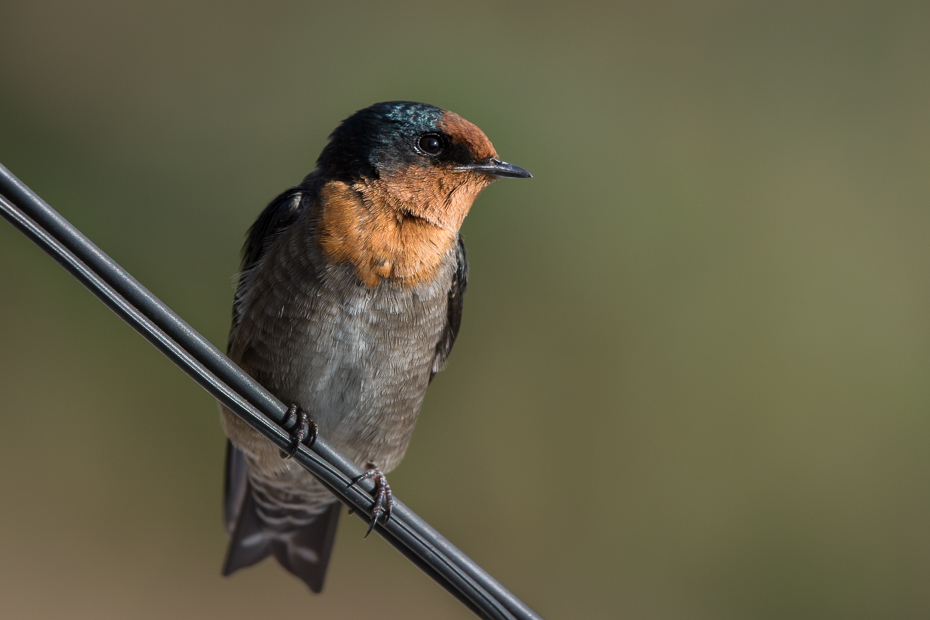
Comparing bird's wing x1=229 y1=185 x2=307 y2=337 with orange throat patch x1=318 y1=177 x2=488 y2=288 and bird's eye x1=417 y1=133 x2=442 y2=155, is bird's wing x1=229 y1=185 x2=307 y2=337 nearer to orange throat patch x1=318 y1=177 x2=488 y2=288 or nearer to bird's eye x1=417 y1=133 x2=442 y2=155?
orange throat patch x1=318 y1=177 x2=488 y2=288

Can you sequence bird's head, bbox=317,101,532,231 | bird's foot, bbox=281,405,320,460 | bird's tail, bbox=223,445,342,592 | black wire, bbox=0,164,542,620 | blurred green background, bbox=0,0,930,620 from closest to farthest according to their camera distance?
black wire, bbox=0,164,542,620 < bird's foot, bbox=281,405,320,460 < bird's head, bbox=317,101,532,231 < bird's tail, bbox=223,445,342,592 < blurred green background, bbox=0,0,930,620

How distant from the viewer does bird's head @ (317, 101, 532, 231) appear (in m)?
1.67

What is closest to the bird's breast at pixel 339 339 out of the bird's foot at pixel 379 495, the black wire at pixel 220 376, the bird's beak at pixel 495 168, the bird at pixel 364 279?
the bird at pixel 364 279

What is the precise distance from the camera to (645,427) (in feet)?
12.2

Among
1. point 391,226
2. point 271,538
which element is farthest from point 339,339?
point 271,538

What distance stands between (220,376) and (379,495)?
738 mm

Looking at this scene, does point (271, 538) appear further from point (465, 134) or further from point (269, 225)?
point (465, 134)

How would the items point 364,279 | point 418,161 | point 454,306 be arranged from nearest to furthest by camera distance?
point 364,279 < point 418,161 < point 454,306

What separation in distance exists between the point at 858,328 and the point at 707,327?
80 cm

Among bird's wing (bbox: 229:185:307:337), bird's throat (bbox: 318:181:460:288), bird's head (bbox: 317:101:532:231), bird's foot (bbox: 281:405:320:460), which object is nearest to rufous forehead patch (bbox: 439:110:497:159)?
bird's head (bbox: 317:101:532:231)

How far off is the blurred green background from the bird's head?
1908 millimetres

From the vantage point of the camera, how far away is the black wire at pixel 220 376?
0.86 meters

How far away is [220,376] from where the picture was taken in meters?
1.01

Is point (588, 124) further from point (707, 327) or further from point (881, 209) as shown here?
point (881, 209)
